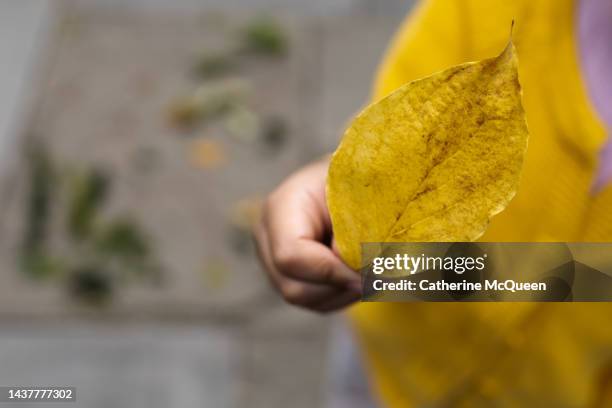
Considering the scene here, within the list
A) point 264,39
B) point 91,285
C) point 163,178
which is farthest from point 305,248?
point 264,39

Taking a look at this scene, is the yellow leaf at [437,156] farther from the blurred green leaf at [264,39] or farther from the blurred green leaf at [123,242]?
the blurred green leaf at [264,39]

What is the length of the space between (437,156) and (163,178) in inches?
47.8

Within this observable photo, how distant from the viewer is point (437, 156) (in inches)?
13.4

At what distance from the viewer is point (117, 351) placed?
1.27 m

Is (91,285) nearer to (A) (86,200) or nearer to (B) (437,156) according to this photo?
(A) (86,200)

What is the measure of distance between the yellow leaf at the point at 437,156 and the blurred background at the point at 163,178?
82cm

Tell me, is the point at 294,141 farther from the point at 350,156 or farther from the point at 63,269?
the point at 350,156

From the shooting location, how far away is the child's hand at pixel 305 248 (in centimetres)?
47

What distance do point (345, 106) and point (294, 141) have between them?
0.52 feet

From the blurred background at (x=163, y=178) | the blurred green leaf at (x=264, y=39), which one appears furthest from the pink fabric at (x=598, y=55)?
the blurred green leaf at (x=264, y=39)

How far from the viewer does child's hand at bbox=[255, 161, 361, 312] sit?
0.47m

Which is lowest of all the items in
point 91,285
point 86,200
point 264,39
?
point 91,285

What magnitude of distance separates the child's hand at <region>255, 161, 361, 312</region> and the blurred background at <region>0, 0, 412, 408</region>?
0.61 meters

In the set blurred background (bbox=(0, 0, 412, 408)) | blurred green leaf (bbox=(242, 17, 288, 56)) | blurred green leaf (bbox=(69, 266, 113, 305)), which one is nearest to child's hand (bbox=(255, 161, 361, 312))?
blurred background (bbox=(0, 0, 412, 408))
